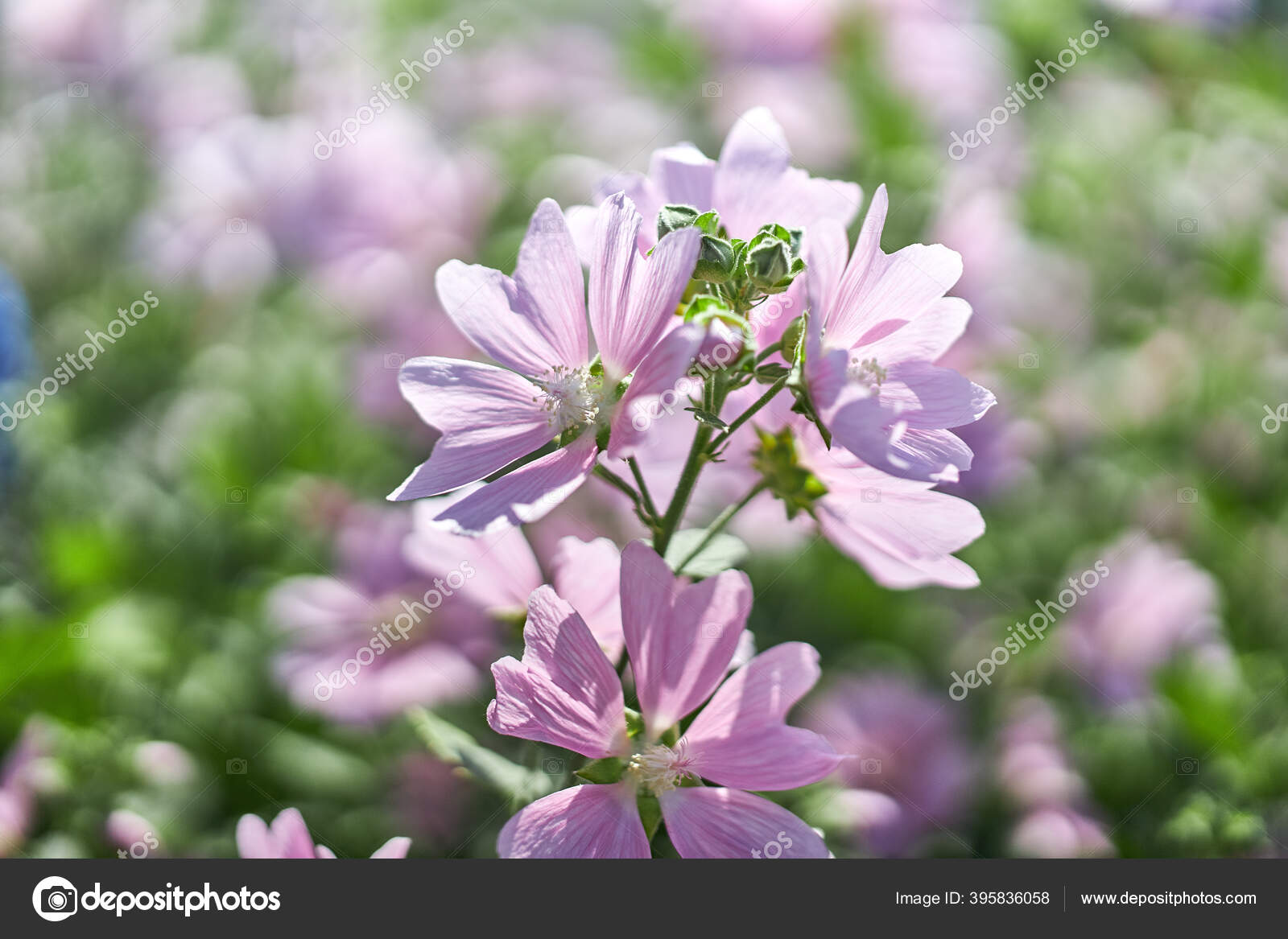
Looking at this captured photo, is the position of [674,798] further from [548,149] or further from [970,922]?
[548,149]

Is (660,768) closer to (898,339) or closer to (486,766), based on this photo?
(486,766)

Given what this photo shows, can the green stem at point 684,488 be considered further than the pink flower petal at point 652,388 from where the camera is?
Yes

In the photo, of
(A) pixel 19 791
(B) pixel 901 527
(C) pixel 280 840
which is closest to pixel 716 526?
(B) pixel 901 527

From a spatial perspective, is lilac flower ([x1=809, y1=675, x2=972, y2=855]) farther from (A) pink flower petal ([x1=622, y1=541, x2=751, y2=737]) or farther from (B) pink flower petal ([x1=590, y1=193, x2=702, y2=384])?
(B) pink flower petal ([x1=590, y1=193, x2=702, y2=384])

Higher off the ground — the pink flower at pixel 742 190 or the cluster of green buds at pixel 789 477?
the pink flower at pixel 742 190

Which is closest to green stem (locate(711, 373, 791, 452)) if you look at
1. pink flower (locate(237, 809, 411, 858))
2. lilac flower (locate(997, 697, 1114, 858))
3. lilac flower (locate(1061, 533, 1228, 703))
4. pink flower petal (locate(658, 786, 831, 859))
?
pink flower petal (locate(658, 786, 831, 859))

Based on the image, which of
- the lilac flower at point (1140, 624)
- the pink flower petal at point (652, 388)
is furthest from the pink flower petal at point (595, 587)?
the lilac flower at point (1140, 624)

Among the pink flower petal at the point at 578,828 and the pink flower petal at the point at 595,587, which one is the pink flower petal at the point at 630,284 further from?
the pink flower petal at the point at 578,828

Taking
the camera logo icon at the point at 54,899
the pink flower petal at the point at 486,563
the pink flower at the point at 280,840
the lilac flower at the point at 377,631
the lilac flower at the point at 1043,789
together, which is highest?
the pink flower petal at the point at 486,563
